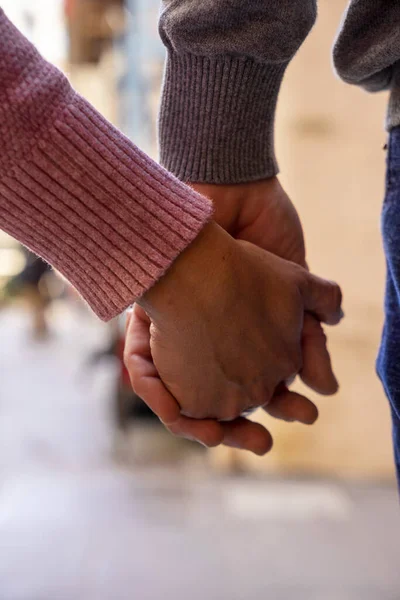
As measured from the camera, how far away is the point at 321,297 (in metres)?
0.59

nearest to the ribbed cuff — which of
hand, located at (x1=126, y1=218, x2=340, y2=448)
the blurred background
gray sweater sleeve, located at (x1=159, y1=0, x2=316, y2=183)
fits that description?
gray sweater sleeve, located at (x1=159, y1=0, x2=316, y2=183)

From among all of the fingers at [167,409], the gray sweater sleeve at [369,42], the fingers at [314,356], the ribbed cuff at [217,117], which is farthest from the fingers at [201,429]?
the gray sweater sleeve at [369,42]

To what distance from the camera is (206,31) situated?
0.49 metres

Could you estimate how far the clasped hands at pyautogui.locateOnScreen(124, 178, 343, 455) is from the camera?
1.45ft

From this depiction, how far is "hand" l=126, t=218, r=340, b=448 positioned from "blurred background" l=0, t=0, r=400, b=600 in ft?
2.65

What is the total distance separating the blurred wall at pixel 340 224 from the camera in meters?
1.43

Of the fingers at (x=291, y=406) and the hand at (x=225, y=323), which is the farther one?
the fingers at (x=291, y=406)

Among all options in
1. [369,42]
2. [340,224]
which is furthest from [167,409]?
[340,224]

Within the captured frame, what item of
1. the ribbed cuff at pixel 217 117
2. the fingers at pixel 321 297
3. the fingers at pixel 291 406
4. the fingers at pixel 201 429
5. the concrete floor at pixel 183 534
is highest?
the ribbed cuff at pixel 217 117

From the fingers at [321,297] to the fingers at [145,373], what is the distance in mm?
160

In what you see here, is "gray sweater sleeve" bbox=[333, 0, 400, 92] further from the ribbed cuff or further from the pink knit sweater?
the pink knit sweater

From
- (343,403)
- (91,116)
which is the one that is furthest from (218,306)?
(343,403)

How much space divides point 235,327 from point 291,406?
18cm

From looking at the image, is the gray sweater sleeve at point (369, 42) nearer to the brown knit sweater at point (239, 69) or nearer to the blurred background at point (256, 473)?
the brown knit sweater at point (239, 69)
